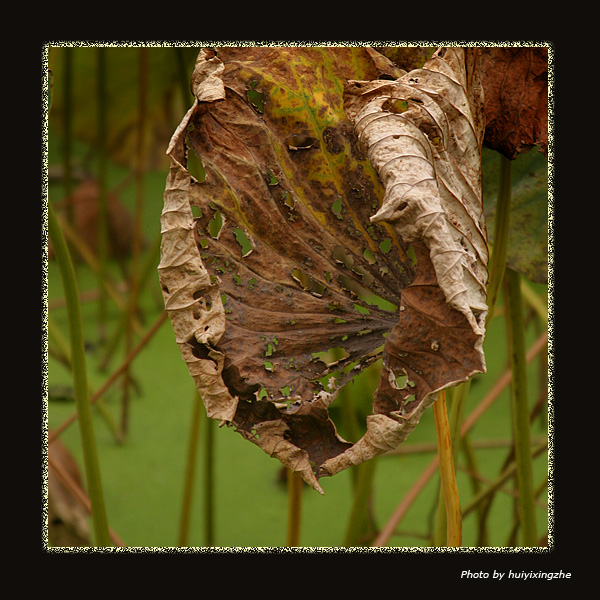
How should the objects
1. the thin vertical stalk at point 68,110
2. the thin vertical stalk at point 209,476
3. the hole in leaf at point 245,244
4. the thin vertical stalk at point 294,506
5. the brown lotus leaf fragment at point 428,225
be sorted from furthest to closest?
the thin vertical stalk at point 68,110
the thin vertical stalk at point 209,476
the thin vertical stalk at point 294,506
the hole in leaf at point 245,244
the brown lotus leaf fragment at point 428,225

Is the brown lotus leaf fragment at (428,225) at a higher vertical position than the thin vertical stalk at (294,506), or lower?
higher

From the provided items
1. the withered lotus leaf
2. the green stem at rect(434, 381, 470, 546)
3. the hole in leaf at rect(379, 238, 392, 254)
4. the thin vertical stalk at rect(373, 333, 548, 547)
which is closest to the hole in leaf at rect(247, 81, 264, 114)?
the withered lotus leaf

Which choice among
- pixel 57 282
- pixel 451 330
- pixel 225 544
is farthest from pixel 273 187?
pixel 57 282

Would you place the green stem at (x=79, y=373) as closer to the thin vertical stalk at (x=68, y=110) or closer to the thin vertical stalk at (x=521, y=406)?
the thin vertical stalk at (x=521, y=406)

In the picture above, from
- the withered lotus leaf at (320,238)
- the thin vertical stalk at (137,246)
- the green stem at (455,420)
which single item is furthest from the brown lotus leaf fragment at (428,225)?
the thin vertical stalk at (137,246)

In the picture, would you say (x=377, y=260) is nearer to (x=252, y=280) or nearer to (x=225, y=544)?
(x=252, y=280)
